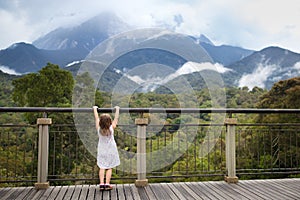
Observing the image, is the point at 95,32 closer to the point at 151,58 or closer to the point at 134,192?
the point at 151,58

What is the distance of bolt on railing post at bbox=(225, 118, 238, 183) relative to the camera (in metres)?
4.20

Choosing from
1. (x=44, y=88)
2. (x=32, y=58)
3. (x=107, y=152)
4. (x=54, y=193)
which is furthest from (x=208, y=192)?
(x=32, y=58)

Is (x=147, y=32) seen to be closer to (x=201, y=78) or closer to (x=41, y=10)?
(x=201, y=78)

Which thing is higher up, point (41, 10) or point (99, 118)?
point (41, 10)

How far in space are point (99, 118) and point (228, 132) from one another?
1.79 m

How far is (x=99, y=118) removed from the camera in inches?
151

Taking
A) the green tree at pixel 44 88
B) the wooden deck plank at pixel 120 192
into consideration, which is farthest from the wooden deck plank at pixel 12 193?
the green tree at pixel 44 88

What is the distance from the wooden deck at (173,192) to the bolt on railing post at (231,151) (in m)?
0.12

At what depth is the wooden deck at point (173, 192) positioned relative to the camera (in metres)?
3.42

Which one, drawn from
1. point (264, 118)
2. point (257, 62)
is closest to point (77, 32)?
point (257, 62)

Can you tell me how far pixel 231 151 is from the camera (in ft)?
13.9

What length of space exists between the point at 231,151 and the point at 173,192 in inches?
43.7

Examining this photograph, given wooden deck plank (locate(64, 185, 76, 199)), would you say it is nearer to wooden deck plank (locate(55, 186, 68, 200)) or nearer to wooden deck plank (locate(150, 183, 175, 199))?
wooden deck plank (locate(55, 186, 68, 200))

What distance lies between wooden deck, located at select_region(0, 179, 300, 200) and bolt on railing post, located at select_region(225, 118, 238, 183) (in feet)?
0.40
